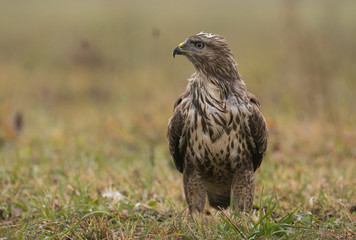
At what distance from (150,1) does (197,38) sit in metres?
15.6

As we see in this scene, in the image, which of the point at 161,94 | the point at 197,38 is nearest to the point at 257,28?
the point at 161,94

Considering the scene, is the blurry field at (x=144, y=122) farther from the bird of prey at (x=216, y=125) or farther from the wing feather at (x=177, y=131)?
the wing feather at (x=177, y=131)

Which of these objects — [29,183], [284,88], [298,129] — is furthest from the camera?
[284,88]

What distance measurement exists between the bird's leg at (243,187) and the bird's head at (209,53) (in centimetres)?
72

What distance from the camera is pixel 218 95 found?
12.6 feet

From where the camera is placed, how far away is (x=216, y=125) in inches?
148

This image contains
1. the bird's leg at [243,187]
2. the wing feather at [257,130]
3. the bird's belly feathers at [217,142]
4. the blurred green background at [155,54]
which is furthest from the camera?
the blurred green background at [155,54]

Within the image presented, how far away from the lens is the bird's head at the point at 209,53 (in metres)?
3.87

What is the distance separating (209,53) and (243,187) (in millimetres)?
1006

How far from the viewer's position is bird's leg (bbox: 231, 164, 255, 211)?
399 cm

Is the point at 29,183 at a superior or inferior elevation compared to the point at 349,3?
inferior

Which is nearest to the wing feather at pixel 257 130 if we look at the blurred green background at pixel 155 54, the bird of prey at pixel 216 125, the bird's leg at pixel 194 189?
the bird of prey at pixel 216 125

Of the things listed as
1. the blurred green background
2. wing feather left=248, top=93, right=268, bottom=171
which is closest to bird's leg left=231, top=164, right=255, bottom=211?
wing feather left=248, top=93, right=268, bottom=171

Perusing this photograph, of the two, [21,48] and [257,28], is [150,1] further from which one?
[21,48]
